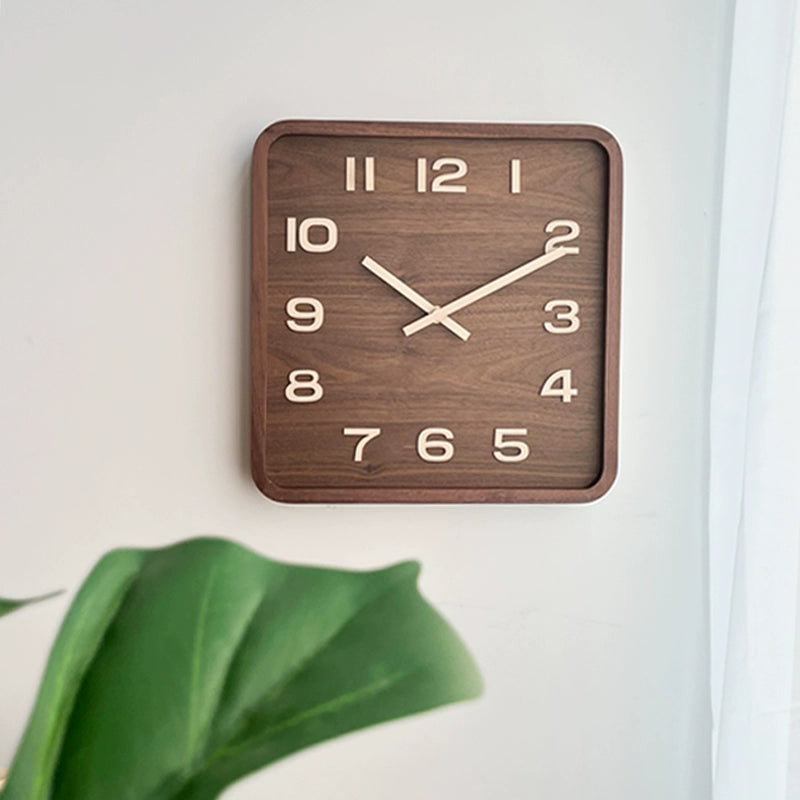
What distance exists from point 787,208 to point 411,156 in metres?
0.46

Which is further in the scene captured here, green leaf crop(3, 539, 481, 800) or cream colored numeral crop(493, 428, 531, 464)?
cream colored numeral crop(493, 428, 531, 464)

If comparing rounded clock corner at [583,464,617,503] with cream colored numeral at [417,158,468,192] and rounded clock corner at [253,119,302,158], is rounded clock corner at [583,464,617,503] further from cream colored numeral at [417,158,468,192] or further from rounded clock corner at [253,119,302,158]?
rounded clock corner at [253,119,302,158]

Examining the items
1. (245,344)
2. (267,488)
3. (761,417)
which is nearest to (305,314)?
(245,344)

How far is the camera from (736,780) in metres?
1.06

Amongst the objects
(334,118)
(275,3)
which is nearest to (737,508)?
(334,118)

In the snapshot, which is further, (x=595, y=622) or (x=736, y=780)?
(x=595, y=622)

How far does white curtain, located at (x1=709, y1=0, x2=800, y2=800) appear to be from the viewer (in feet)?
3.25

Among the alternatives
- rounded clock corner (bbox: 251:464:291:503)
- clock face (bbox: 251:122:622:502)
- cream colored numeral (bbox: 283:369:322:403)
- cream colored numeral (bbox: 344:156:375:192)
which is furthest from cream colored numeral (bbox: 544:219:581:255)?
rounded clock corner (bbox: 251:464:291:503)

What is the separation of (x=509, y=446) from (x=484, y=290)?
0.20m

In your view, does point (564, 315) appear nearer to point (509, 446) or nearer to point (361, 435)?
point (509, 446)

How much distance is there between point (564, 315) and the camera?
125 cm

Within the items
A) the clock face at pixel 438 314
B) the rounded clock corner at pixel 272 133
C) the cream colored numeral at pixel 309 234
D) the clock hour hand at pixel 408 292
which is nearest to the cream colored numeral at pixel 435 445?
the clock face at pixel 438 314

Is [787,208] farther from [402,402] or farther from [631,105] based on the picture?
[402,402]

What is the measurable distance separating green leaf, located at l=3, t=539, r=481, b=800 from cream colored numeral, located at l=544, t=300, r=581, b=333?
101 centimetres
